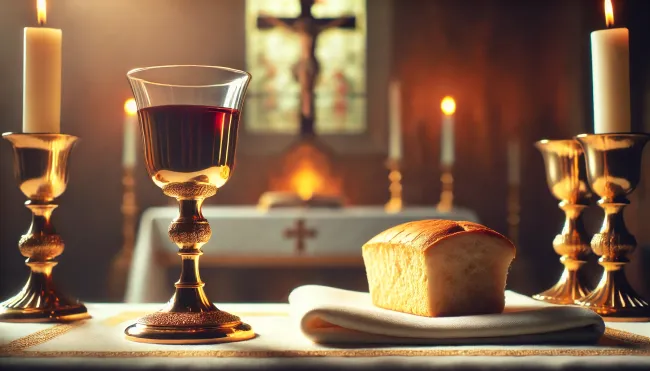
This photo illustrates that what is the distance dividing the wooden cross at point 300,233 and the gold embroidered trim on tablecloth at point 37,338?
2.52 m

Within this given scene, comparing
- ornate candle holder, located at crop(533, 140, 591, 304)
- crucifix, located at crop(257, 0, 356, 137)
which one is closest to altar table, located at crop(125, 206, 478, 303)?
crucifix, located at crop(257, 0, 356, 137)

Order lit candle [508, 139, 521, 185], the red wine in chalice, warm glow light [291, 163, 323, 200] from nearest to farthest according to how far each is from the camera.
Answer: the red wine in chalice
warm glow light [291, 163, 323, 200]
lit candle [508, 139, 521, 185]

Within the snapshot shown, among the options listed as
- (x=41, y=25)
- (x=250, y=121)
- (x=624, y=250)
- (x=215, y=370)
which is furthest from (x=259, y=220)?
(x=215, y=370)

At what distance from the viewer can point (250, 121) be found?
5.57 meters

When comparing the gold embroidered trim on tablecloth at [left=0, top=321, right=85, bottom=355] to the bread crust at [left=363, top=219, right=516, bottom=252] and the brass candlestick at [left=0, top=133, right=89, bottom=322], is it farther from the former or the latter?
the bread crust at [left=363, top=219, right=516, bottom=252]

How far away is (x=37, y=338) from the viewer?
103 cm

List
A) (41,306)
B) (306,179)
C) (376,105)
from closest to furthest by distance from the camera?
1. (41,306)
2. (306,179)
3. (376,105)

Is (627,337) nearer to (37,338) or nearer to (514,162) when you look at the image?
(37,338)

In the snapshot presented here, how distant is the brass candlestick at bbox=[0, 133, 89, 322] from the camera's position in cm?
127

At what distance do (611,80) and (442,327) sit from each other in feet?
2.00

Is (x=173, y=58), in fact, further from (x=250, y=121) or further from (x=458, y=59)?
(x=458, y=59)

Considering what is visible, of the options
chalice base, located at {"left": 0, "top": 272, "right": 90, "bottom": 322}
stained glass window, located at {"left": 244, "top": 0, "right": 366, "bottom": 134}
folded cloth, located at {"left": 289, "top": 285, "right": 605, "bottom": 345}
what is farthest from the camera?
stained glass window, located at {"left": 244, "top": 0, "right": 366, "bottom": 134}

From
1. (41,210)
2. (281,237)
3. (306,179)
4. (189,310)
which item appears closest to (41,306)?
(41,210)

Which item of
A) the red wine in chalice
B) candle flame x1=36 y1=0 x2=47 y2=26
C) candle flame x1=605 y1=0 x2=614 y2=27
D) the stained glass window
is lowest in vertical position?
the red wine in chalice
